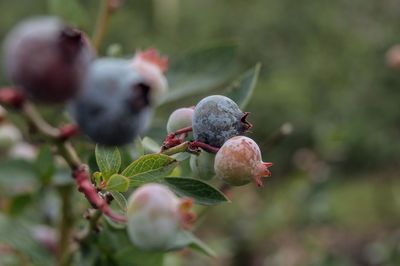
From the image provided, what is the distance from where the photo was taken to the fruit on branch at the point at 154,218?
422 mm

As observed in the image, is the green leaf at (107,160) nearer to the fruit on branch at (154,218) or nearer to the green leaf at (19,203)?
Result: the fruit on branch at (154,218)

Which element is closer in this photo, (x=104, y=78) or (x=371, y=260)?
(x=104, y=78)

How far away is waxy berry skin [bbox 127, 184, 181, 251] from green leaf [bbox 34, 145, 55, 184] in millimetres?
424

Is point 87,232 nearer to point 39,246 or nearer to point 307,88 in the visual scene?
point 39,246

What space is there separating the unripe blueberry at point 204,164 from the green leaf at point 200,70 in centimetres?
33

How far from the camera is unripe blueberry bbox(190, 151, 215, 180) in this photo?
0.54m

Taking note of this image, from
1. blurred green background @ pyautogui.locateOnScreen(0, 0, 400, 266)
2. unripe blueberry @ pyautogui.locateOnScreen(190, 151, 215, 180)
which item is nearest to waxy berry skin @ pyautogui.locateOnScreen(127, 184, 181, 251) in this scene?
unripe blueberry @ pyautogui.locateOnScreen(190, 151, 215, 180)

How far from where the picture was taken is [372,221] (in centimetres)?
319

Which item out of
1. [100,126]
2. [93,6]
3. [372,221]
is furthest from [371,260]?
[93,6]

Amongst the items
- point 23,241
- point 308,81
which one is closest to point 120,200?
point 23,241

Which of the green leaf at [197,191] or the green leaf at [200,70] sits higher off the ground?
the green leaf at [200,70]

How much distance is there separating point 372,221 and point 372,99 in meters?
0.67

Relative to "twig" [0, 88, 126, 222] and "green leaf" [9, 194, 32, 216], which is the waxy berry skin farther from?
"green leaf" [9, 194, 32, 216]

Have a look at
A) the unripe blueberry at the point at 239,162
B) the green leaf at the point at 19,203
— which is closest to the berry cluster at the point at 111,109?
the unripe blueberry at the point at 239,162
